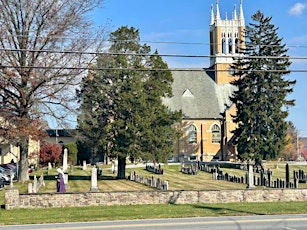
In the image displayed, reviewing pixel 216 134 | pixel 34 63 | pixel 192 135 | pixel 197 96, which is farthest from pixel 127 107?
pixel 197 96

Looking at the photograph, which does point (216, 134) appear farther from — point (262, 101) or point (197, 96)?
point (262, 101)

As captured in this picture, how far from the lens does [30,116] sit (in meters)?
32.2

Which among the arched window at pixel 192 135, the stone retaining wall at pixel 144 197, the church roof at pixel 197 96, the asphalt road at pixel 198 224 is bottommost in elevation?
the asphalt road at pixel 198 224

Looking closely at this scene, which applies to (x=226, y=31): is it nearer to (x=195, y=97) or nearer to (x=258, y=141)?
(x=195, y=97)

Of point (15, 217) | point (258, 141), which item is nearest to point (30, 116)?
point (15, 217)

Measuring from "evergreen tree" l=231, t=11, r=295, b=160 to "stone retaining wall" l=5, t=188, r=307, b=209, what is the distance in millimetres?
34188

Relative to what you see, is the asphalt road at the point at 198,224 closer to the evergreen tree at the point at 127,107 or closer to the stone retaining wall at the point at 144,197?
the stone retaining wall at the point at 144,197

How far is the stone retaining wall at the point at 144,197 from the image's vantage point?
1934cm

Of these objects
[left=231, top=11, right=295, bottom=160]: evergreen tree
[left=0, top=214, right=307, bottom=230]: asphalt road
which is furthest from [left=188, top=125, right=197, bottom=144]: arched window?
[left=0, top=214, right=307, bottom=230]: asphalt road

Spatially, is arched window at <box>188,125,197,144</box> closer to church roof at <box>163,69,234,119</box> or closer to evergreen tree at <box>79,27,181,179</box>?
church roof at <box>163,69,234,119</box>

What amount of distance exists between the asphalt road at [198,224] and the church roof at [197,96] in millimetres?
63996

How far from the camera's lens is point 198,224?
14016 millimetres

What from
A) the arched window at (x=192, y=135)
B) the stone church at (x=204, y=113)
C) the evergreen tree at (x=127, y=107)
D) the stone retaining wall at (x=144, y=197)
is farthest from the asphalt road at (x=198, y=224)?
the arched window at (x=192, y=135)

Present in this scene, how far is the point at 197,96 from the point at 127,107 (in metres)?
46.3
